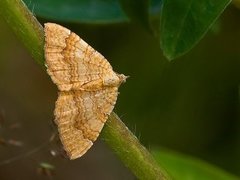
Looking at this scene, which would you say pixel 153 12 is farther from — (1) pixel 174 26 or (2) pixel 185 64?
(2) pixel 185 64

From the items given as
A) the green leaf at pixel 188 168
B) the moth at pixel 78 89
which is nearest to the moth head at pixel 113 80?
the moth at pixel 78 89

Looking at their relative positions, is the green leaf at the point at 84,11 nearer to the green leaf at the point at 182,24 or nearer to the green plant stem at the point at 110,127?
the green leaf at the point at 182,24

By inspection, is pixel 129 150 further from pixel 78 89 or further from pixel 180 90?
pixel 180 90

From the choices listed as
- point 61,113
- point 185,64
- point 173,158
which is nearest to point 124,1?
point 61,113

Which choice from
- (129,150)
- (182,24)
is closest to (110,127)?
(129,150)

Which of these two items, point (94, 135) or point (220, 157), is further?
point (220, 157)
